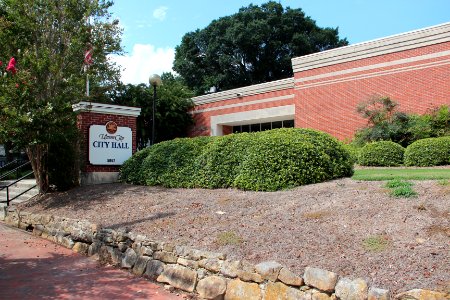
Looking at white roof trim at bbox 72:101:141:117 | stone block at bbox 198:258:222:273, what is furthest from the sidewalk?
white roof trim at bbox 72:101:141:117

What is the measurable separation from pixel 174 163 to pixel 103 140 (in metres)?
3.01

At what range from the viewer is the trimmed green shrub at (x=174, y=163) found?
1002 cm

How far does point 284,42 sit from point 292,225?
38925 mm

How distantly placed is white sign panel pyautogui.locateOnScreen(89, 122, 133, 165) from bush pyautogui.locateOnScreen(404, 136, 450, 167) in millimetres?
8565

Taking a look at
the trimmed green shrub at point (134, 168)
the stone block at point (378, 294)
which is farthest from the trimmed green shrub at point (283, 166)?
the stone block at point (378, 294)

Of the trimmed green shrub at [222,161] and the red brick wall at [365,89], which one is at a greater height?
the red brick wall at [365,89]

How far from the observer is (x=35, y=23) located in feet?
35.9

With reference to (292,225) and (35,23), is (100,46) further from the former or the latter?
(292,225)

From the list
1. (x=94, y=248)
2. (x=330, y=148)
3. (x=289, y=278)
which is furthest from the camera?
(x=330, y=148)

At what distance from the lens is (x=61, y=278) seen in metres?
6.27

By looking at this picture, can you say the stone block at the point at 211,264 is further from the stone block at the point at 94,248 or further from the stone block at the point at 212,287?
the stone block at the point at 94,248

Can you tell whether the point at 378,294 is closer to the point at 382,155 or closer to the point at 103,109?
the point at 382,155

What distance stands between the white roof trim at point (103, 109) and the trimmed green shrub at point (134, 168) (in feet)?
4.92

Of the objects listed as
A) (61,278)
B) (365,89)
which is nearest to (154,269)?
(61,278)
